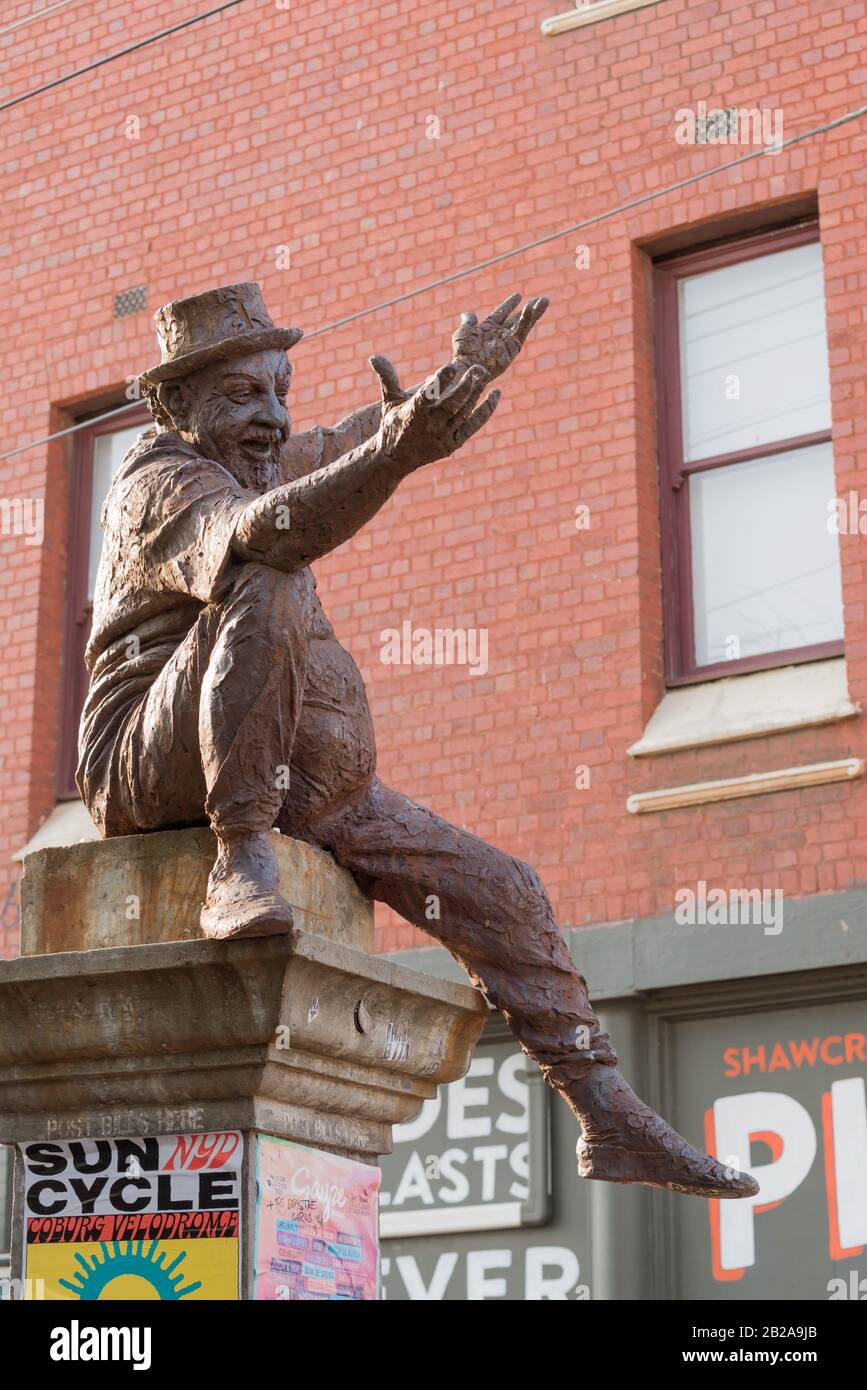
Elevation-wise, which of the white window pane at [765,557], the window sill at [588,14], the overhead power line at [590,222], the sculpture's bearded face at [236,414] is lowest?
the sculpture's bearded face at [236,414]

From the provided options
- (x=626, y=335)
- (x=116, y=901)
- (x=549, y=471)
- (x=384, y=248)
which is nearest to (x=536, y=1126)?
(x=549, y=471)

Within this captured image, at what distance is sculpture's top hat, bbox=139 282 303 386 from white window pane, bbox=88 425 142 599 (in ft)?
24.8

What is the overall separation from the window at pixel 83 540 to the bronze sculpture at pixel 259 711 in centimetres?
718

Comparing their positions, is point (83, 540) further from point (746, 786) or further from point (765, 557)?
point (746, 786)

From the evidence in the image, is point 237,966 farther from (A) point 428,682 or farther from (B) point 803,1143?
(A) point 428,682

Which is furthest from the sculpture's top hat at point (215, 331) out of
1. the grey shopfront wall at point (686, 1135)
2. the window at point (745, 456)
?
the window at point (745, 456)

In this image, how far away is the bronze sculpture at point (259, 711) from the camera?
416 cm

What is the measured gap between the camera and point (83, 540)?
1221 centimetres

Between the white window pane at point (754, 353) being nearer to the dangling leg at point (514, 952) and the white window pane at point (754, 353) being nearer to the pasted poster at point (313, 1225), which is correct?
the dangling leg at point (514, 952)

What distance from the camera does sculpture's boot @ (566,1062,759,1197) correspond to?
4.60 m

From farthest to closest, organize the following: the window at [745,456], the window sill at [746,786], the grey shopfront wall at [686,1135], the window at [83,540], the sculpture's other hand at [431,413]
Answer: the window at [83,540], the window at [745,456], the window sill at [746,786], the grey shopfront wall at [686,1135], the sculpture's other hand at [431,413]

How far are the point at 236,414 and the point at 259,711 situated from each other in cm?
81

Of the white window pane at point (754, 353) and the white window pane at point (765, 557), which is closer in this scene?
the white window pane at point (765, 557)

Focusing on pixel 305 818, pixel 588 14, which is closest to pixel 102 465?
pixel 588 14
